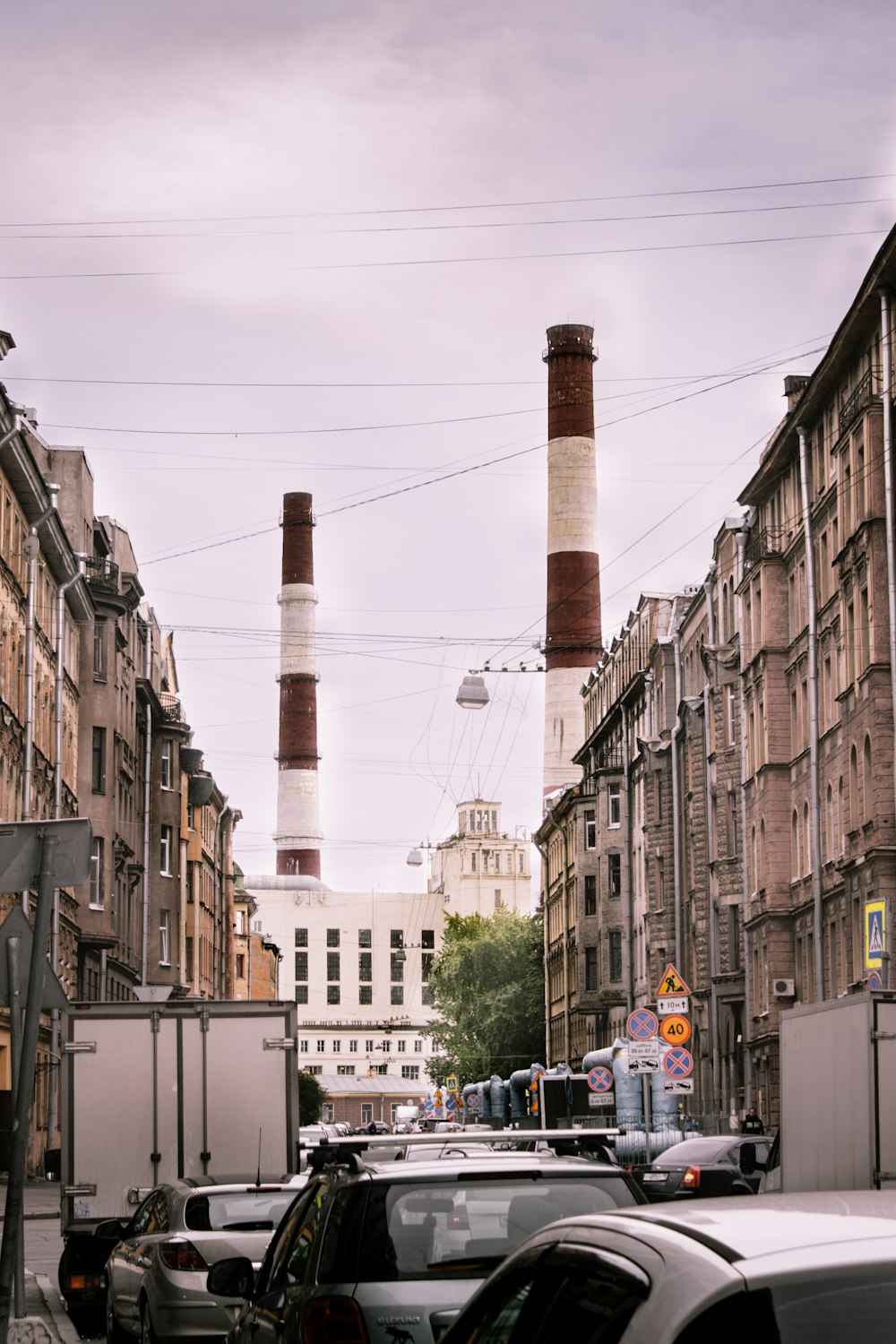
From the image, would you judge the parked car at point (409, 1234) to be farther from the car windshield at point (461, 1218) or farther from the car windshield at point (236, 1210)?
the car windshield at point (236, 1210)

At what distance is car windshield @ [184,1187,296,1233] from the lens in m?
13.2

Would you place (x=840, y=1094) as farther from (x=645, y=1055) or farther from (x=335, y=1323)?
(x=645, y=1055)

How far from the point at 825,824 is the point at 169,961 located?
111ft

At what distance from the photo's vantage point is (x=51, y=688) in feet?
184

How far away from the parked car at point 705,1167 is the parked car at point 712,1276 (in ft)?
69.4

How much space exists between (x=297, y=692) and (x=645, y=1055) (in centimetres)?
8382

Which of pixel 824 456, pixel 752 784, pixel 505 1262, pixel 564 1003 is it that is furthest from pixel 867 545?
pixel 564 1003

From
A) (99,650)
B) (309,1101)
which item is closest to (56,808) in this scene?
(99,650)

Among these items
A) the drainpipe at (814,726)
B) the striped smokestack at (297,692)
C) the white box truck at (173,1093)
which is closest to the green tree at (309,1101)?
the striped smokestack at (297,692)

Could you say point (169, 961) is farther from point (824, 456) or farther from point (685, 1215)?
point (685, 1215)

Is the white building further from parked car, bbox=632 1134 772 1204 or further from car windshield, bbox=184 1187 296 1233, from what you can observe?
car windshield, bbox=184 1187 296 1233

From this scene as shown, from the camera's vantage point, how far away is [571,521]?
9006 cm

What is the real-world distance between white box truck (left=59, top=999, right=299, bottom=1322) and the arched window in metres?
29.2

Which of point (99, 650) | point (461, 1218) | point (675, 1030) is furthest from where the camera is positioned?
point (99, 650)
